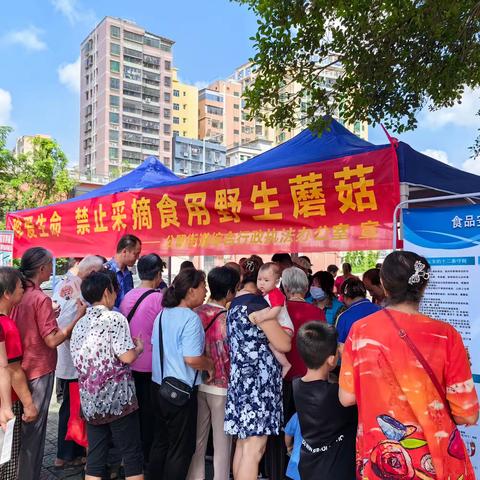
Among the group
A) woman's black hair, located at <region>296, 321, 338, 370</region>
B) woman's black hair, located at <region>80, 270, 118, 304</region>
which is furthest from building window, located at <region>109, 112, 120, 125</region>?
woman's black hair, located at <region>296, 321, 338, 370</region>

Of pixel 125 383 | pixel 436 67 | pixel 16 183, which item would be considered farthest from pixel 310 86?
pixel 16 183

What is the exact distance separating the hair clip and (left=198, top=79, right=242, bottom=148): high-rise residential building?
69.3 m

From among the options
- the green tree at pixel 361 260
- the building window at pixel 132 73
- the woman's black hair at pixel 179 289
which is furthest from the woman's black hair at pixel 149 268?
the building window at pixel 132 73

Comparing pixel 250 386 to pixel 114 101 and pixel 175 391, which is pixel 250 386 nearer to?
pixel 175 391

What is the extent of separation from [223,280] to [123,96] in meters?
63.2

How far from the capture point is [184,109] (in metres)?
69.3

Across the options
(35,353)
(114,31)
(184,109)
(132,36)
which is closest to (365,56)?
(35,353)

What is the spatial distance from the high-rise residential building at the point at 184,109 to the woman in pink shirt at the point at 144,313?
222 ft

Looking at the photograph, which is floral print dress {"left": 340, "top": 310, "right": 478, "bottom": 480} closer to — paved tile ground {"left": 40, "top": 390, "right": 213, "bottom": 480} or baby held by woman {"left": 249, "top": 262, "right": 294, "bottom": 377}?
baby held by woman {"left": 249, "top": 262, "right": 294, "bottom": 377}

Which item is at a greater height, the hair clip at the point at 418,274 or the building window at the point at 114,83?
the building window at the point at 114,83

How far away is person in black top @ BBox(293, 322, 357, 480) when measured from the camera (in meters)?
1.85

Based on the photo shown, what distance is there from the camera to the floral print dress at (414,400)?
1519mm

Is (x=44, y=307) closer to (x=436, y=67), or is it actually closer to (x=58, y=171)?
(x=436, y=67)

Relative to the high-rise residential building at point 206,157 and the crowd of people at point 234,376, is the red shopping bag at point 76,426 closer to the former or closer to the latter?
the crowd of people at point 234,376
